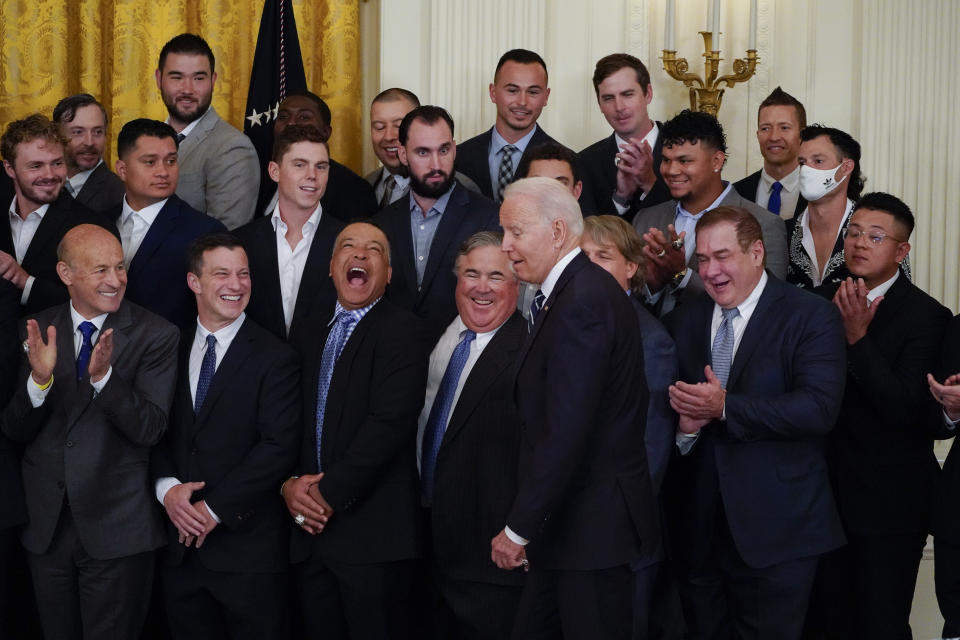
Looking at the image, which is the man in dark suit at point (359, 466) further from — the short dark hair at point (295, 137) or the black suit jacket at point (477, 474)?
the short dark hair at point (295, 137)

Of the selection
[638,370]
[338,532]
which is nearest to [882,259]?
[638,370]

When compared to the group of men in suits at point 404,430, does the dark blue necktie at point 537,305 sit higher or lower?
higher

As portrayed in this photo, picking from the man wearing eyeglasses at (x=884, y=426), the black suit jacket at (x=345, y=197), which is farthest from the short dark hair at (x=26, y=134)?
the man wearing eyeglasses at (x=884, y=426)

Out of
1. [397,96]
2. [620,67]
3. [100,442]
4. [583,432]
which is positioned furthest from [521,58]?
[583,432]

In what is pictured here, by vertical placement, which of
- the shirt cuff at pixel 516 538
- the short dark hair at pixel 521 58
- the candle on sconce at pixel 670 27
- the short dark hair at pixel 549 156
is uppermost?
the candle on sconce at pixel 670 27

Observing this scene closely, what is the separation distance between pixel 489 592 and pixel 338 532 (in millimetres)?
531

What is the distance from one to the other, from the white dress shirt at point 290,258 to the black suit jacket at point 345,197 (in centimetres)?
42

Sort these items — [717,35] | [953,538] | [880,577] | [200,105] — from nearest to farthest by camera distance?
[953,538]
[880,577]
[200,105]
[717,35]

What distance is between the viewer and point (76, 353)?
422 centimetres

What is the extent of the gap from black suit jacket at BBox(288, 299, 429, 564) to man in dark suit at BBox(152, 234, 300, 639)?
11 centimetres

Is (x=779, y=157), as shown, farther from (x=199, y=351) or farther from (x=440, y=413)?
(x=199, y=351)

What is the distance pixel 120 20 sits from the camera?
20.2 feet

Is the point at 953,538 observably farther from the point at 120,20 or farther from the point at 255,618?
the point at 120,20

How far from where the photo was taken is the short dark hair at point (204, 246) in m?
4.30
